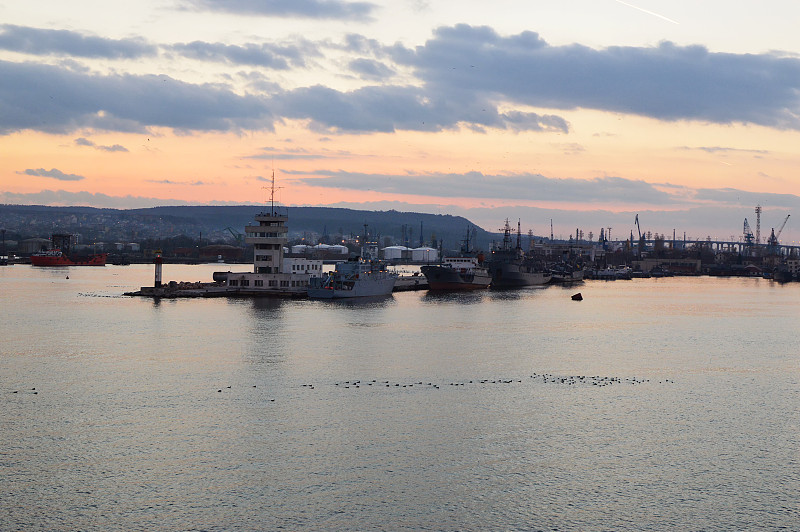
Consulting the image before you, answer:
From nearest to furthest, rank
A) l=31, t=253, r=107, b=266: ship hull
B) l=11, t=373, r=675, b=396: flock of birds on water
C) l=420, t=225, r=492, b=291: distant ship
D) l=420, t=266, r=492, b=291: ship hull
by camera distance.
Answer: l=11, t=373, r=675, b=396: flock of birds on water < l=420, t=266, r=492, b=291: ship hull < l=420, t=225, r=492, b=291: distant ship < l=31, t=253, r=107, b=266: ship hull

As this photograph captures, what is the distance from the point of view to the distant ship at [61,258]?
171500mm

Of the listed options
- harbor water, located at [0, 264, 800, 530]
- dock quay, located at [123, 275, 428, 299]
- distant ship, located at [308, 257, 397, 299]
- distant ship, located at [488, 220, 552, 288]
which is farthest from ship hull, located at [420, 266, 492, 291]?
harbor water, located at [0, 264, 800, 530]

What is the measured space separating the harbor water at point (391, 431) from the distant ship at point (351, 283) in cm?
2818

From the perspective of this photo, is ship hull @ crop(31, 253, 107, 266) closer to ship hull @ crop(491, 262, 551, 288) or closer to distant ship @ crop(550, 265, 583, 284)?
ship hull @ crop(491, 262, 551, 288)

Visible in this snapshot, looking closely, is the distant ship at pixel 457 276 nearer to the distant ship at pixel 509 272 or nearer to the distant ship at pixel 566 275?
the distant ship at pixel 509 272

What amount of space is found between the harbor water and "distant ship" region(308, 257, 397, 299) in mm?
28184

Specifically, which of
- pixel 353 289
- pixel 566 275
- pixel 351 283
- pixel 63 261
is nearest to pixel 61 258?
pixel 63 261

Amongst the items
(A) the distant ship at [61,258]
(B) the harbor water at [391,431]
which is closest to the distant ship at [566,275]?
(B) the harbor water at [391,431]

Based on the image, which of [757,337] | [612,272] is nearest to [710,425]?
[757,337]

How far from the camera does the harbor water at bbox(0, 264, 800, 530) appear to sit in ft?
61.2

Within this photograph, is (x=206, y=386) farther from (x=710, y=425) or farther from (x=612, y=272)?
(x=612, y=272)

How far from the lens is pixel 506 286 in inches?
4783

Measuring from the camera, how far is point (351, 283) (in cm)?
8050

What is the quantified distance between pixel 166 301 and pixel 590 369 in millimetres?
46886
